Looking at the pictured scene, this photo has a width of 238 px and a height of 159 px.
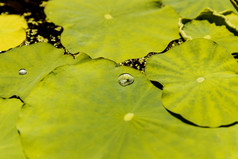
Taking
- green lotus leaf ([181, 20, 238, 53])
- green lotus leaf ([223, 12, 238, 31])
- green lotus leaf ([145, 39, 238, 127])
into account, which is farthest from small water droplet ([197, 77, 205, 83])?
green lotus leaf ([223, 12, 238, 31])

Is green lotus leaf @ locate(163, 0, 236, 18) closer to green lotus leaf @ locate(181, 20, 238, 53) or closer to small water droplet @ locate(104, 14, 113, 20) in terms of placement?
green lotus leaf @ locate(181, 20, 238, 53)

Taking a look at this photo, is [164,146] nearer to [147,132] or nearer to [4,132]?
[147,132]

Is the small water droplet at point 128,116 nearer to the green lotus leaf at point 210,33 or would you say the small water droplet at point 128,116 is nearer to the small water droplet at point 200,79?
the small water droplet at point 200,79

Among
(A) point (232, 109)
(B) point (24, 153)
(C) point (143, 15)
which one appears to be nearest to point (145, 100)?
(A) point (232, 109)

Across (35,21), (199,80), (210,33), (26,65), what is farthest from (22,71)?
(210,33)

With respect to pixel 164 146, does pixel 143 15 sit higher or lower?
higher

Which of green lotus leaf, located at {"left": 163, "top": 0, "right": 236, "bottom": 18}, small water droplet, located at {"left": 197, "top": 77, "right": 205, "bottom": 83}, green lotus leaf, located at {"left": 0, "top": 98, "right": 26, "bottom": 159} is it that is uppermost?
green lotus leaf, located at {"left": 163, "top": 0, "right": 236, "bottom": 18}
